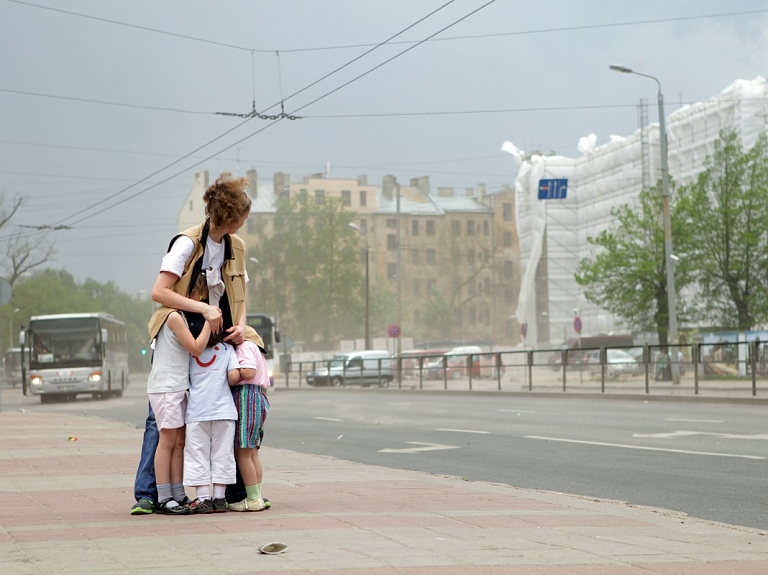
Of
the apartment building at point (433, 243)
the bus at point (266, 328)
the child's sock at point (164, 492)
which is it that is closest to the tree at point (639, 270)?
the bus at point (266, 328)

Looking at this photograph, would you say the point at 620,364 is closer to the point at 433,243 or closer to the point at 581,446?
the point at 581,446

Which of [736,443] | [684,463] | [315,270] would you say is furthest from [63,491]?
[315,270]

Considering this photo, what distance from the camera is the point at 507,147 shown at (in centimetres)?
8819

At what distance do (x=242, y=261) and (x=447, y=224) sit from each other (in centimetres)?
11870

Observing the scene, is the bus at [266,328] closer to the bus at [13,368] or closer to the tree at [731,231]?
the tree at [731,231]

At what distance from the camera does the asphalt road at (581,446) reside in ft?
31.6

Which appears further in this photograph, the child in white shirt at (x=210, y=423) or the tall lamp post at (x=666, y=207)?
the tall lamp post at (x=666, y=207)

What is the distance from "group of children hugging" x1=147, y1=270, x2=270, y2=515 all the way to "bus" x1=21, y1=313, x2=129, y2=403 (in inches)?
1305

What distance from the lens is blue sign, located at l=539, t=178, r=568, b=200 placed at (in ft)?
255

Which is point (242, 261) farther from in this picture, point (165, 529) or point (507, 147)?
point (507, 147)

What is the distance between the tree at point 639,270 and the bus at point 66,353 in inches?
796

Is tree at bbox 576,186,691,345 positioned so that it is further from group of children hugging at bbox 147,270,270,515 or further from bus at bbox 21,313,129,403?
group of children hugging at bbox 147,270,270,515

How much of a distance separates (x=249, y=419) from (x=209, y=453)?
290mm

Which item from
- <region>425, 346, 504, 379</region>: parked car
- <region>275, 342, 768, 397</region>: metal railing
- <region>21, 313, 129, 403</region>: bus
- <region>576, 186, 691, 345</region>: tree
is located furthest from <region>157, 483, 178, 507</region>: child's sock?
<region>576, 186, 691, 345</region>: tree
